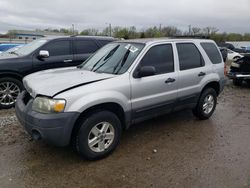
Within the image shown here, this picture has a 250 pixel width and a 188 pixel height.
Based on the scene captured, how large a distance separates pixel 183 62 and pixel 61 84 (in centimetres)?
242

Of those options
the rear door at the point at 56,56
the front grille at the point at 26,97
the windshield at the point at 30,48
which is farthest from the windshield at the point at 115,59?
the windshield at the point at 30,48

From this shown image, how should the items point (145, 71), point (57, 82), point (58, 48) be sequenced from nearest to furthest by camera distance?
point (57, 82)
point (145, 71)
point (58, 48)

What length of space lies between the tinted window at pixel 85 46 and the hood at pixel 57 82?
309 centimetres

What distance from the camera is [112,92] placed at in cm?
361

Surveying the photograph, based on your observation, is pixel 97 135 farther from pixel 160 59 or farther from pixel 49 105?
pixel 160 59

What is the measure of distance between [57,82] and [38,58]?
10.2ft

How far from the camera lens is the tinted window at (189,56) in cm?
477

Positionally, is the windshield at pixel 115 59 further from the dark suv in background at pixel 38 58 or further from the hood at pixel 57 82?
the dark suv in background at pixel 38 58

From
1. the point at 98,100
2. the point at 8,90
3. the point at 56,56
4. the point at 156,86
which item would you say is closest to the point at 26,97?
the point at 98,100

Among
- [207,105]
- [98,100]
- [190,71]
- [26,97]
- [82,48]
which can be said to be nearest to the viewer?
[98,100]

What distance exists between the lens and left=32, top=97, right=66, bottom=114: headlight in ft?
10.5

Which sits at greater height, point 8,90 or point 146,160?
point 8,90

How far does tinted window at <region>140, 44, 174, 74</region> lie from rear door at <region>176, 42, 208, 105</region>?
0.78ft

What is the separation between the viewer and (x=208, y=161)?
3.72 meters
